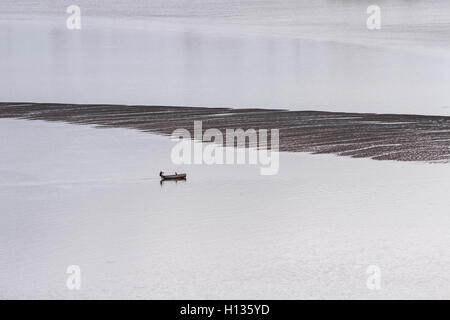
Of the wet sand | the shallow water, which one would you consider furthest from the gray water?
the shallow water

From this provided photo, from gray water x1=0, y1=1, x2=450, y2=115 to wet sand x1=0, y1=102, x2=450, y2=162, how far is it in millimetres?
1703

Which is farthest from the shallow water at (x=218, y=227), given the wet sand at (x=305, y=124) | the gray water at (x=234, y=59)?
the gray water at (x=234, y=59)

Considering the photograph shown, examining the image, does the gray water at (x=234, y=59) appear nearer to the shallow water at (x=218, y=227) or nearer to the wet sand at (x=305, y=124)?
the wet sand at (x=305, y=124)

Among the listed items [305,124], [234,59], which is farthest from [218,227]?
[234,59]

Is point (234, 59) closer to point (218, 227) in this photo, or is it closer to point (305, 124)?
point (305, 124)

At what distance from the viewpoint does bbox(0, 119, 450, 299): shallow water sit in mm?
19828

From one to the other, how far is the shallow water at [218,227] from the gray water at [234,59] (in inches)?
404

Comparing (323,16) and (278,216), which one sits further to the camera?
(323,16)

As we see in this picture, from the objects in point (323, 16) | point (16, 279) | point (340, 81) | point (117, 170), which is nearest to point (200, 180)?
point (117, 170)

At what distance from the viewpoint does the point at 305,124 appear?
3488 centimetres

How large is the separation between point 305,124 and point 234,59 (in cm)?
1841
